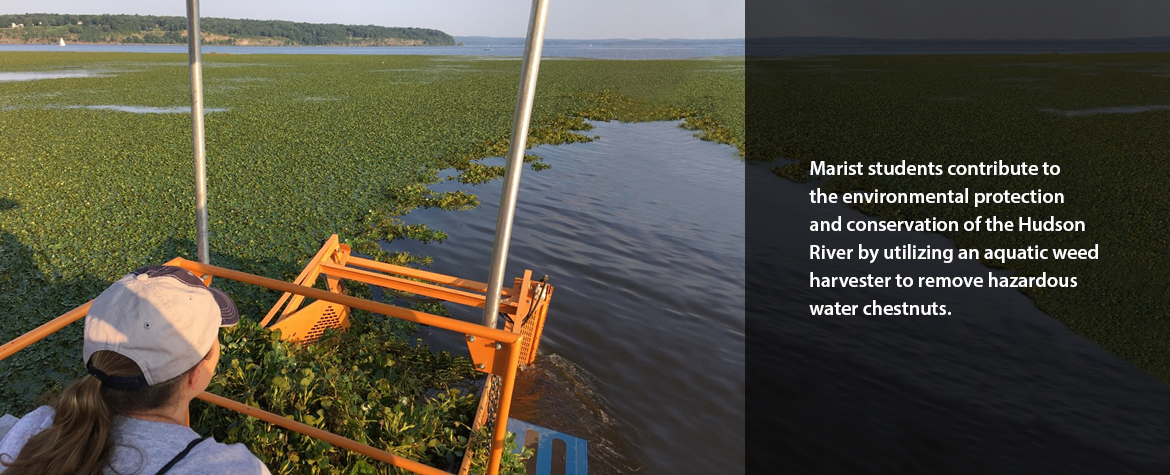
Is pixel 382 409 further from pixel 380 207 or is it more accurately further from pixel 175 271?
pixel 380 207

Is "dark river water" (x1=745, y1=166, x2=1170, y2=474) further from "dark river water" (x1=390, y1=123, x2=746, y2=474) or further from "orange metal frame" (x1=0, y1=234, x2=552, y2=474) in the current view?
"orange metal frame" (x1=0, y1=234, x2=552, y2=474)

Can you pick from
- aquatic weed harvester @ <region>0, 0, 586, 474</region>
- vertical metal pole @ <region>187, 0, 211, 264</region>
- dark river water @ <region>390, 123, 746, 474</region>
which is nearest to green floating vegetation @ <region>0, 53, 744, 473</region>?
aquatic weed harvester @ <region>0, 0, 586, 474</region>

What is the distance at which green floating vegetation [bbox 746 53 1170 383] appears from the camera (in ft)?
29.9

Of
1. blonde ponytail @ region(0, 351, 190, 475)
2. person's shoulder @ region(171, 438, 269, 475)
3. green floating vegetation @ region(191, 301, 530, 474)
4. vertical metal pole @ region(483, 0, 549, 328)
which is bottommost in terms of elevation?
green floating vegetation @ region(191, 301, 530, 474)

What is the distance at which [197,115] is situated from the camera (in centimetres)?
547

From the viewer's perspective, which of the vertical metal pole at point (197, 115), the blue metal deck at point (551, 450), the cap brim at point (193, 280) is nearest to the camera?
the cap brim at point (193, 280)

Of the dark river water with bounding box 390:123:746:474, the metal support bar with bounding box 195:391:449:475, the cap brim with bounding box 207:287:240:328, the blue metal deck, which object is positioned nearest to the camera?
the cap brim with bounding box 207:287:240:328

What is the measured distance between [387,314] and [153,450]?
5.00 feet

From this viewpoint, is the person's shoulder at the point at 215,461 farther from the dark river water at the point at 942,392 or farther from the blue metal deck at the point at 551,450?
the dark river water at the point at 942,392

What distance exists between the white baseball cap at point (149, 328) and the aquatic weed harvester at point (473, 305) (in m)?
1.25

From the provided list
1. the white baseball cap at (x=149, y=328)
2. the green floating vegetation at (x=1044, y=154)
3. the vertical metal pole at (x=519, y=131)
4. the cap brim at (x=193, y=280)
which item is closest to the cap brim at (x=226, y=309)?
the cap brim at (x=193, y=280)

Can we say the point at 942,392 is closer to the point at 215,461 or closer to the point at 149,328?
the point at 215,461

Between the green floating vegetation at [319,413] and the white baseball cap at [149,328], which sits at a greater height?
the white baseball cap at [149,328]

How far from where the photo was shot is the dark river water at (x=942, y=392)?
5.95 m
